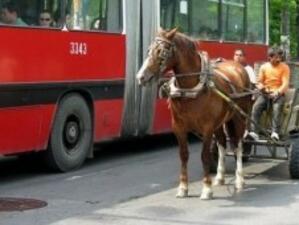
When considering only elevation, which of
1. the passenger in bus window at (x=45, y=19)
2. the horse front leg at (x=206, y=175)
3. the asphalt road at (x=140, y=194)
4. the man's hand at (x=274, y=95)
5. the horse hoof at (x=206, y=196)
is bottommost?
the asphalt road at (x=140, y=194)

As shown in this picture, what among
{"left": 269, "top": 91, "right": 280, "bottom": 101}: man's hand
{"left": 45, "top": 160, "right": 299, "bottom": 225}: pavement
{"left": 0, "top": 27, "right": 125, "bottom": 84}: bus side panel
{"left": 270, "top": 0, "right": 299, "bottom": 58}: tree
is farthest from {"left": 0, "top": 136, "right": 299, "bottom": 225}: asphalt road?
{"left": 270, "top": 0, "right": 299, "bottom": 58}: tree

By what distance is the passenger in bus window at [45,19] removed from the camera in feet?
37.6

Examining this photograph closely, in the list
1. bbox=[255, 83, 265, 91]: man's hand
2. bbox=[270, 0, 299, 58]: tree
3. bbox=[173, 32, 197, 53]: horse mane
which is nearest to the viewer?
bbox=[173, 32, 197, 53]: horse mane

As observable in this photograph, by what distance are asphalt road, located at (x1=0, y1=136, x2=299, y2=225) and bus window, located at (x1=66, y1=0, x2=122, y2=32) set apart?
228cm

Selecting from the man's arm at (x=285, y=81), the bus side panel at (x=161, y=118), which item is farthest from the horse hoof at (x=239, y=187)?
the bus side panel at (x=161, y=118)

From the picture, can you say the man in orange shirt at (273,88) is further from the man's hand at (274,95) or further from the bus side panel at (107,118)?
the bus side panel at (107,118)

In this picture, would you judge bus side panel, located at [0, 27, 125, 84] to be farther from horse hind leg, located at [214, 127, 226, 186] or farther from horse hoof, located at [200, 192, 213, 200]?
horse hoof, located at [200, 192, 213, 200]

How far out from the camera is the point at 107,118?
13094 mm

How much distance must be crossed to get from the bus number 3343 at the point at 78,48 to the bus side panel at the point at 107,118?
958 millimetres

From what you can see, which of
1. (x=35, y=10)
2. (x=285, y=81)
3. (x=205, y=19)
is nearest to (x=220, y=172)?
(x=285, y=81)

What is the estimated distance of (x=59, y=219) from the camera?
28.8 ft

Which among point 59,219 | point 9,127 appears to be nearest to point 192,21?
point 9,127

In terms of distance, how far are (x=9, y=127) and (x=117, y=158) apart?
3611 mm

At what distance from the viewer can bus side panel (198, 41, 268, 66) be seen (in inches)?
625
